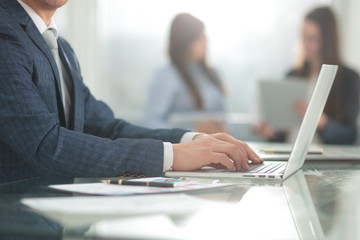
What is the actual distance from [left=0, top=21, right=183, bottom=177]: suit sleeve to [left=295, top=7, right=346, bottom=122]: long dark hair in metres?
3.10

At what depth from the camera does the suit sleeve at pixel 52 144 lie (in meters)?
1.33

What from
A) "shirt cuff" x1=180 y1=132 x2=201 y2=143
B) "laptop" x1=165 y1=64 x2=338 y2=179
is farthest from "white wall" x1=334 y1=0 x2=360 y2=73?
"laptop" x1=165 y1=64 x2=338 y2=179

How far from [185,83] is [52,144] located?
10.3ft

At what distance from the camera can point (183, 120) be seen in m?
4.14

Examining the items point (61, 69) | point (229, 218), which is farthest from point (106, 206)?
point (61, 69)

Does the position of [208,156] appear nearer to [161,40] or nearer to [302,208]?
[302,208]

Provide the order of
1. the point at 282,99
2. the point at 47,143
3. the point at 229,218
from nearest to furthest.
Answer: the point at 229,218 → the point at 47,143 → the point at 282,99

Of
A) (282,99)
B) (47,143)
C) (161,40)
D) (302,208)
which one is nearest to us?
(302,208)

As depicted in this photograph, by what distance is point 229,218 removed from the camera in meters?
0.87

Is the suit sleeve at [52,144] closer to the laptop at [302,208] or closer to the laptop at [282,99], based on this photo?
the laptop at [302,208]

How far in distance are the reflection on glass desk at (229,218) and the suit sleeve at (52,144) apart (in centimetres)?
15

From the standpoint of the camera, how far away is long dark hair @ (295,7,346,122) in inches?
169

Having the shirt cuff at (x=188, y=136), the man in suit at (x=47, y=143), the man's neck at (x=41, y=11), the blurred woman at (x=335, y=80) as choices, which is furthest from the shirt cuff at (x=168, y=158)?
the blurred woman at (x=335, y=80)

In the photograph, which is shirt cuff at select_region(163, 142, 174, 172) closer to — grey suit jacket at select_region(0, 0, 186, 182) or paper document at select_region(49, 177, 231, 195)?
grey suit jacket at select_region(0, 0, 186, 182)
